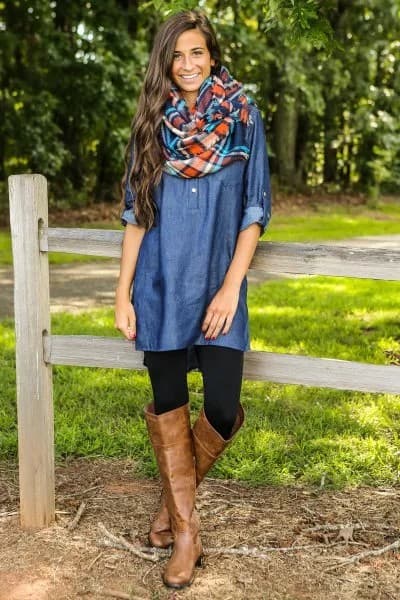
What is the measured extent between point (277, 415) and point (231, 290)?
2.17m

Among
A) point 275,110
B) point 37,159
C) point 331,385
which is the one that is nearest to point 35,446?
point 331,385

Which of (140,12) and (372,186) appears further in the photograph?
(372,186)

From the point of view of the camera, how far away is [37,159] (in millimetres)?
14211

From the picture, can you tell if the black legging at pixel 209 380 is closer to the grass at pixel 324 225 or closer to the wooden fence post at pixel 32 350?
the wooden fence post at pixel 32 350

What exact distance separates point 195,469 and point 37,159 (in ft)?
38.6

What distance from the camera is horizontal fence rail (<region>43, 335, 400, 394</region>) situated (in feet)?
10.3

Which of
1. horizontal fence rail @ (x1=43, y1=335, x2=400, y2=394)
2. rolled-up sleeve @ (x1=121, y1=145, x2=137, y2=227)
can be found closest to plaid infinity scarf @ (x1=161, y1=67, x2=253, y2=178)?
rolled-up sleeve @ (x1=121, y1=145, x2=137, y2=227)

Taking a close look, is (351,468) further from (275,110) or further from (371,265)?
(275,110)

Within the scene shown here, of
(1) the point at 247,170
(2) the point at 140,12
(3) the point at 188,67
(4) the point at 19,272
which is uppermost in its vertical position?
(2) the point at 140,12

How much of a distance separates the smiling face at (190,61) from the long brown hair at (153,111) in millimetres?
19

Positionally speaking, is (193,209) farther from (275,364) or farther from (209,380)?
(275,364)

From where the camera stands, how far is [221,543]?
3350 millimetres

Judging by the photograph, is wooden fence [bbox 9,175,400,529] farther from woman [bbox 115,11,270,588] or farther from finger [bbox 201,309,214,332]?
finger [bbox 201,309,214,332]

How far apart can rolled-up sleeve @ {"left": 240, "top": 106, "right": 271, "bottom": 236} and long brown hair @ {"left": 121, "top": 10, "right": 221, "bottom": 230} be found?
31 cm
